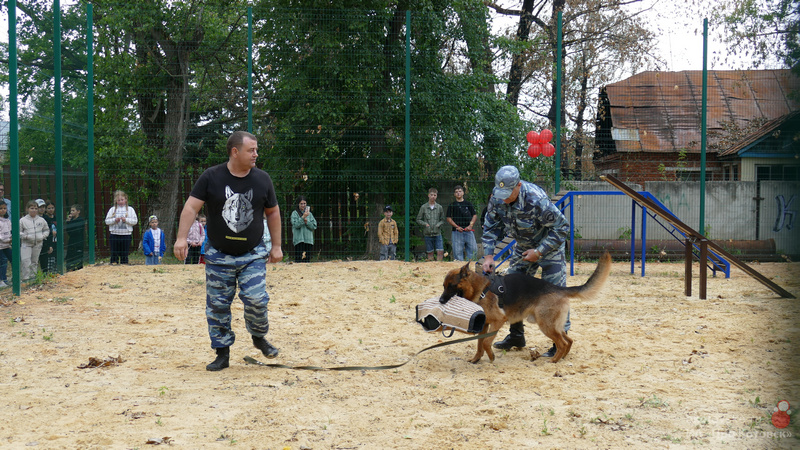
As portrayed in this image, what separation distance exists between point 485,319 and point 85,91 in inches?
379

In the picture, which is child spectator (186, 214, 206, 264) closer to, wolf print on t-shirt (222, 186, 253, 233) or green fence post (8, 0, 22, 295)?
green fence post (8, 0, 22, 295)

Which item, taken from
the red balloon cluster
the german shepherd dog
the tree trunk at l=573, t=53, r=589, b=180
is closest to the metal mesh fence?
the red balloon cluster

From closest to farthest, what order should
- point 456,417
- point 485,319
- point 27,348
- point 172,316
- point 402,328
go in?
point 456,417, point 485,319, point 27,348, point 402,328, point 172,316

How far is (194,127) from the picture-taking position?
13898mm

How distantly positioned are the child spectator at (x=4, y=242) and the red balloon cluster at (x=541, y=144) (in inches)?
385

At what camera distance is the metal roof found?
13805mm

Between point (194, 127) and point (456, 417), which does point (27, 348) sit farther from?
point (194, 127)

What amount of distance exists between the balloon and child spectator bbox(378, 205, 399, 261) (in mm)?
3320

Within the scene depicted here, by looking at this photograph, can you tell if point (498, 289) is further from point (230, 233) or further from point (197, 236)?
point (197, 236)

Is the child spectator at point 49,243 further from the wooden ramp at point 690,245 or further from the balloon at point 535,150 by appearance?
the balloon at point 535,150

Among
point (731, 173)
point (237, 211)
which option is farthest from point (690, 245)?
point (237, 211)

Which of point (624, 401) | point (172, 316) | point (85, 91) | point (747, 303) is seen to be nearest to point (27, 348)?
point (172, 316)

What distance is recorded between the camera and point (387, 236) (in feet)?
41.3

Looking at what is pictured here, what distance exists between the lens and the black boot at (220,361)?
16.9ft
